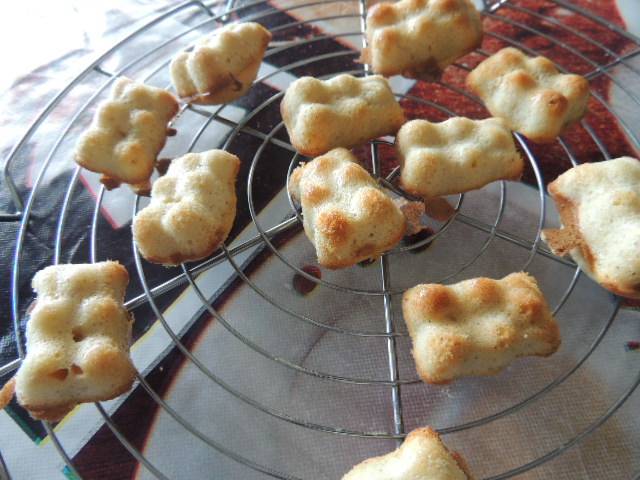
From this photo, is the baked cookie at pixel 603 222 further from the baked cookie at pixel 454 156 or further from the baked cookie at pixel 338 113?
the baked cookie at pixel 338 113

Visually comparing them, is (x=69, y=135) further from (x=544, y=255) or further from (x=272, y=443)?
(x=544, y=255)

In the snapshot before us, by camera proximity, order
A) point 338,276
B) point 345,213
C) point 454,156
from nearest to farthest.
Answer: point 345,213 < point 454,156 < point 338,276

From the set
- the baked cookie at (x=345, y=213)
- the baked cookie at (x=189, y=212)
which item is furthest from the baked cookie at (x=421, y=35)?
the baked cookie at (x=189, y=212)

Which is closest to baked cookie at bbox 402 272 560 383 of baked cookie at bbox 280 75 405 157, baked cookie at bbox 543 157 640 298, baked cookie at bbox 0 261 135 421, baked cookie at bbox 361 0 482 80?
baked cookie at bbox 543 157 640 298

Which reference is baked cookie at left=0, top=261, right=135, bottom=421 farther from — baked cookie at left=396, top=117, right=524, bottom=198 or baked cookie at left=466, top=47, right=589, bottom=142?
baked cookie at left=466, top=47, right=589, bottom=142

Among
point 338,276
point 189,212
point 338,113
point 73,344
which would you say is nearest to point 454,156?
point 338,113

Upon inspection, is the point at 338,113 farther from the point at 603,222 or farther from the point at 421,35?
the point at 603,222

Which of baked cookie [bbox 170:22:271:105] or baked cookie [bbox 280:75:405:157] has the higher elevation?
baked cookie [bbox 170:22:271:105]
